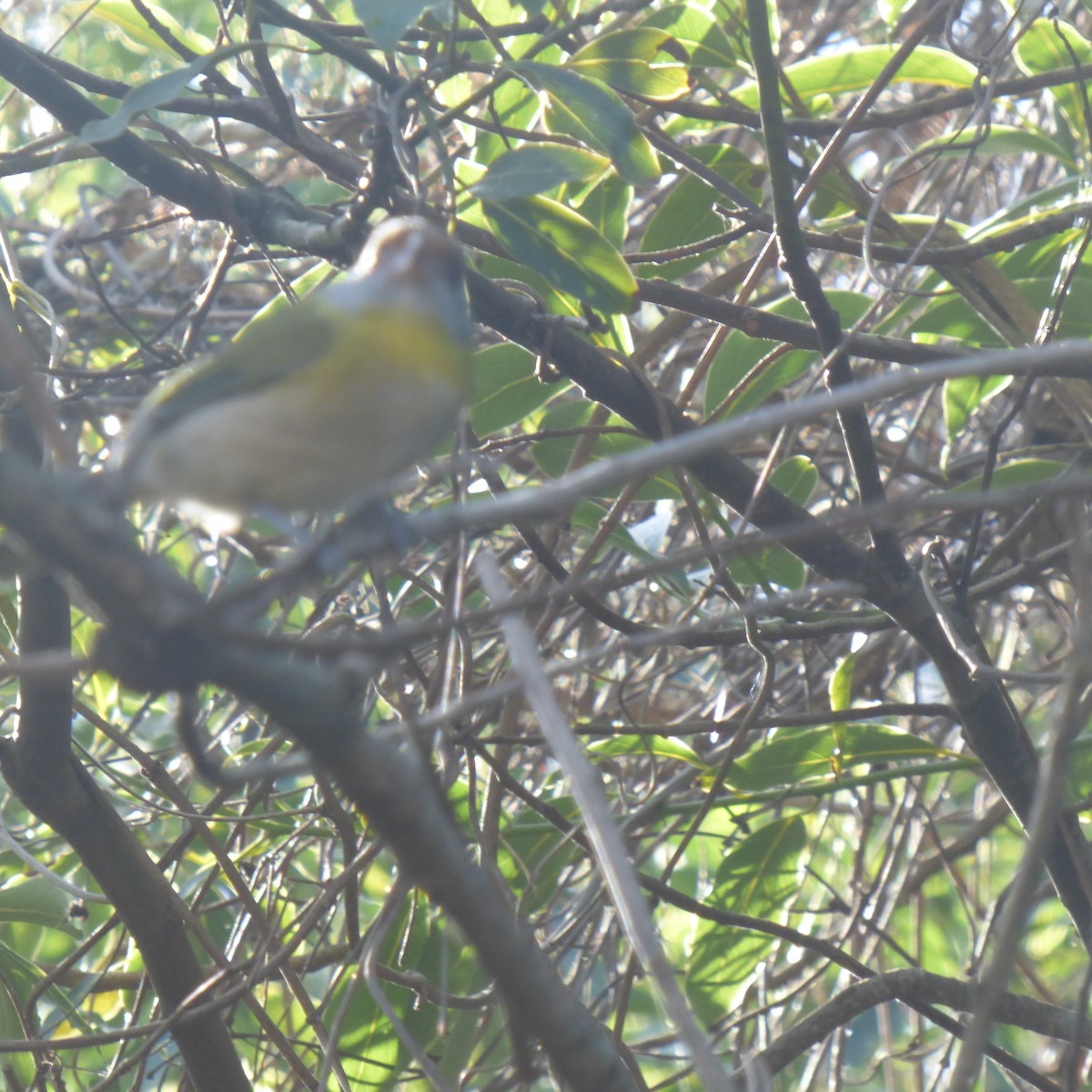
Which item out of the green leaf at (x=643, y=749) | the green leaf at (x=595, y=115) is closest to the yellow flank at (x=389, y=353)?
the green leaf at (x=595, y=115)

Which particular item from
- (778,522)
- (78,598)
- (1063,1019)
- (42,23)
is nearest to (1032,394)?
(778,522)

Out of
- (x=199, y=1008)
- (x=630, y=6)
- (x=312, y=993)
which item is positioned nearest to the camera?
(x=199, y=1008)

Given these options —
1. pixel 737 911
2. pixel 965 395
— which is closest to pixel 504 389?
pixel 965 395

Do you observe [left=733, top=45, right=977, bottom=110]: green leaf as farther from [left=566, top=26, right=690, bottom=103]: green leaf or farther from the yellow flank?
the yellow flank

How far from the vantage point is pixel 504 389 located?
2.39 metres

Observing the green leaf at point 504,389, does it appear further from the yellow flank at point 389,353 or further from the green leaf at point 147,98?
the green leaf at point 147,98

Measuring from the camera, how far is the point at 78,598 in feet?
6.47

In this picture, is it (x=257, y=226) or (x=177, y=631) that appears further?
(x=257, y=226)

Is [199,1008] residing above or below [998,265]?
below

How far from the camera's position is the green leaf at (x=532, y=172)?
1.69 meters

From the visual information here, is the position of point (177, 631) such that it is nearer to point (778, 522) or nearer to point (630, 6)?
point (778, 522)

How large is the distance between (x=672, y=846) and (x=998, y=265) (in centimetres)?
239

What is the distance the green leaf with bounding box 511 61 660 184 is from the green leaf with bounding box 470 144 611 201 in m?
0.07

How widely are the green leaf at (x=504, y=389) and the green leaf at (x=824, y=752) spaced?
0.84m
